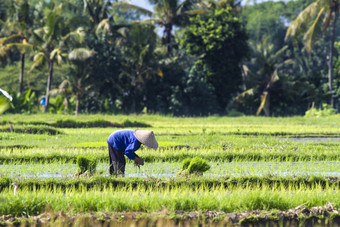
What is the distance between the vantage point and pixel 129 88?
31.1 meters

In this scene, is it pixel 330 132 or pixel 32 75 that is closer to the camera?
pixel 330 132

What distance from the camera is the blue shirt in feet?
23.9

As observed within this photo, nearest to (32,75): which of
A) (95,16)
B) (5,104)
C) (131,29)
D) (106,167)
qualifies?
(95,16)

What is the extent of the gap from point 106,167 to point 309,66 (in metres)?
37.4

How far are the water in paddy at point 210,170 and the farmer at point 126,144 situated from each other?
1.96ft

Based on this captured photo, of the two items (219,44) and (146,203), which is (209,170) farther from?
(219,44)

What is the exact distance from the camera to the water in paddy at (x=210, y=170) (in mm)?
8625

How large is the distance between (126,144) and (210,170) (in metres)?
2.07

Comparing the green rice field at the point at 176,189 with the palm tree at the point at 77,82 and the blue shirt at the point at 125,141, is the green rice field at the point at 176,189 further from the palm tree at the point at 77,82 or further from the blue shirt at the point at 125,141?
the palm tree at the point at 77,82

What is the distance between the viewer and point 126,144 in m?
7.60

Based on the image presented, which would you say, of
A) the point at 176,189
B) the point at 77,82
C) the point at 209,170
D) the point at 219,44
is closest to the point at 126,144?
the point at 176,189

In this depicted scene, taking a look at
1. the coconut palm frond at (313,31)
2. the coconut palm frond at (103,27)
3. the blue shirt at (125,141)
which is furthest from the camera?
the coconut palm frond at (103,27)

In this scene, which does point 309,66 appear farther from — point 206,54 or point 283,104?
point 206,54

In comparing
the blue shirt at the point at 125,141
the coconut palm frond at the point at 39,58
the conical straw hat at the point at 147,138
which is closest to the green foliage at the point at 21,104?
the coconut palm frond at the point at 39,58
